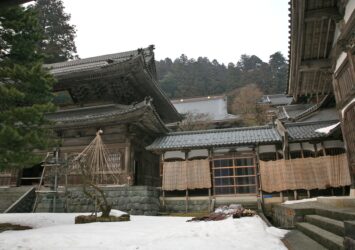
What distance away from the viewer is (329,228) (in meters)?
5.01

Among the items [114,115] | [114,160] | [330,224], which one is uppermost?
[114,115]

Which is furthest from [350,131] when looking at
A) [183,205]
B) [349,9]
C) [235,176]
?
[183,205]

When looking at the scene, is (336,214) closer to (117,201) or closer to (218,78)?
(117,201)

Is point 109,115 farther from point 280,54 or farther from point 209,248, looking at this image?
point 280,54

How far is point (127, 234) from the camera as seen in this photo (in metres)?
6.61

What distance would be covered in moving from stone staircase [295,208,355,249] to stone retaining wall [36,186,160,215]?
344 inches

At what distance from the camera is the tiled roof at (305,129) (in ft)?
47.3

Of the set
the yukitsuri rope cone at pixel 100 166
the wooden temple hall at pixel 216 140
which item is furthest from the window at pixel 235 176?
the yukitsuri rope cone at pixel 100 166

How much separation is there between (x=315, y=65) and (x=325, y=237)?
898 cm

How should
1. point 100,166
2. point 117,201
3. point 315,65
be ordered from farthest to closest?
point 100,166, point 117,201, point 315,65

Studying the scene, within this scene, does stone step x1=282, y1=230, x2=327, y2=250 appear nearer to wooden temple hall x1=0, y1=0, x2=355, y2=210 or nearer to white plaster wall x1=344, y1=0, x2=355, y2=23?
wooden temple hall x1=0, y1=0, x2=355, y2=210

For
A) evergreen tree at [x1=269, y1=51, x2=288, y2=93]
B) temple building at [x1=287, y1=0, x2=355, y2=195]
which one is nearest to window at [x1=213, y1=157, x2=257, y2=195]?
temple building at [x1=287, y1=0, x2=355, y2=195]

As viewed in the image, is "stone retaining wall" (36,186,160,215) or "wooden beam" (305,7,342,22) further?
"stone retaining wall" (36,186,160,215)

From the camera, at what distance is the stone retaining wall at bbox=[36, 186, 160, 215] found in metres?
13.8
